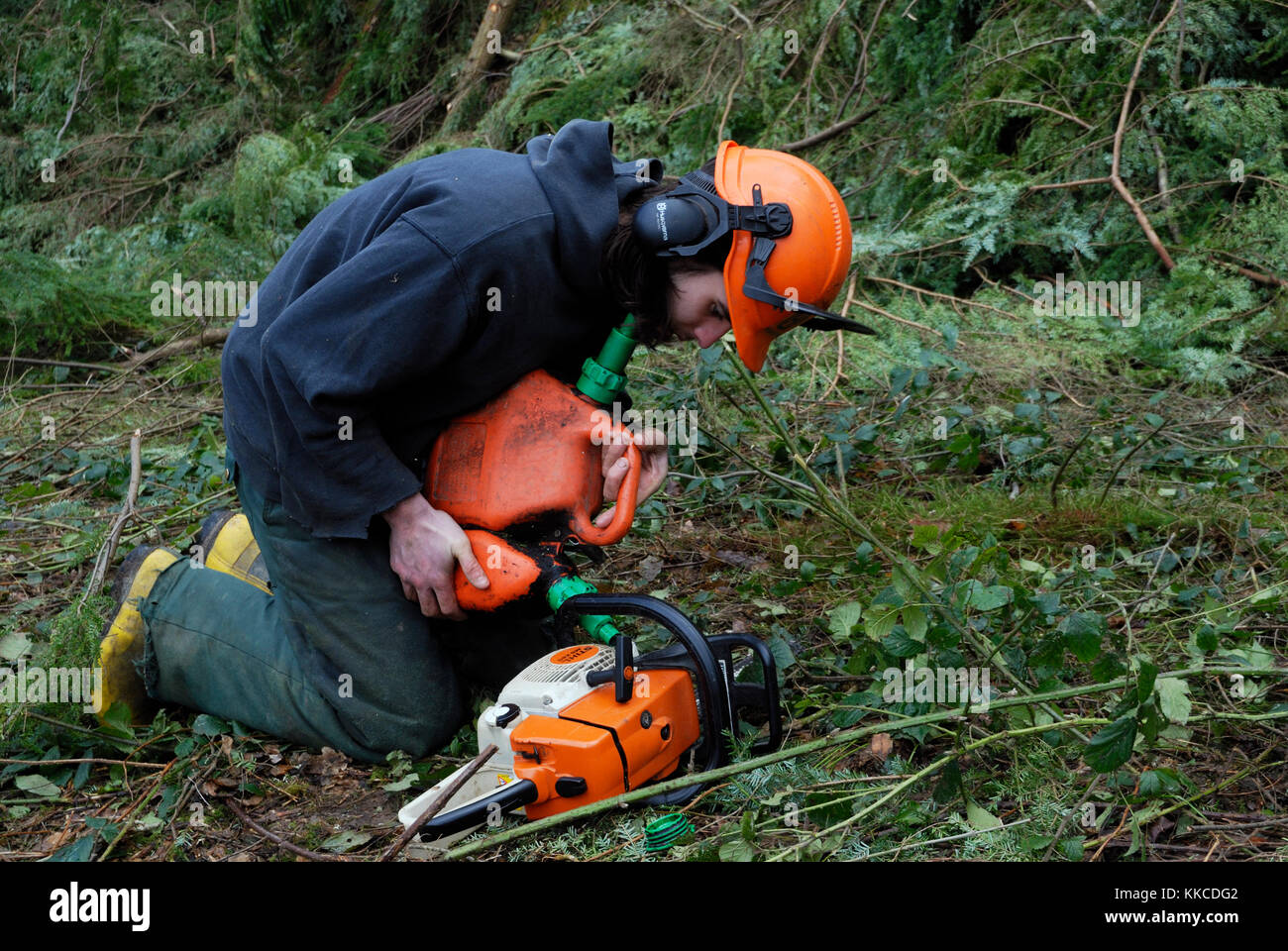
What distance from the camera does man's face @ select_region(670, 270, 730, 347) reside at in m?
2.54

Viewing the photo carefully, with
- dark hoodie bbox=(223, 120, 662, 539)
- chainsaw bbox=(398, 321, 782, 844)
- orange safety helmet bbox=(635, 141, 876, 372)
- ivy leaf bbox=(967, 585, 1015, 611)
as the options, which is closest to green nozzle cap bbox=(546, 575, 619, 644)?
chainsaw bbox=(398, 321, 782, 844)

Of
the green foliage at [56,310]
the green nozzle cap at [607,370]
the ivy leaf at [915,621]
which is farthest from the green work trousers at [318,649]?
the green foliage at [56,310]

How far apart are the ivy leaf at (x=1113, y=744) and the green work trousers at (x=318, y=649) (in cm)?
139

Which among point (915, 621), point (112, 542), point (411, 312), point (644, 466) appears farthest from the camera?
point (112, 542)

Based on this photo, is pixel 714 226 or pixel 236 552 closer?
pixel 714 226

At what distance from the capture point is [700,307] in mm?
2590

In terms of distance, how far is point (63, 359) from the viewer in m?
5.73

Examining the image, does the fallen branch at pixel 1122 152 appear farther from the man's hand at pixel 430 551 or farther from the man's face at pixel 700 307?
the man's hand at pixel 430 551

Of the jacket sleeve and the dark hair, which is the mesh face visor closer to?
the dark hair

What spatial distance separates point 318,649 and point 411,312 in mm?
1061

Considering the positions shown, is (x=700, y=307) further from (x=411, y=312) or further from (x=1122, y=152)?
(x=1122, y=152)

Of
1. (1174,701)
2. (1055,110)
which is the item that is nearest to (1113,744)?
(1174,701)

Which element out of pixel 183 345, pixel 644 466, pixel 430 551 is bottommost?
pixel 430 551
